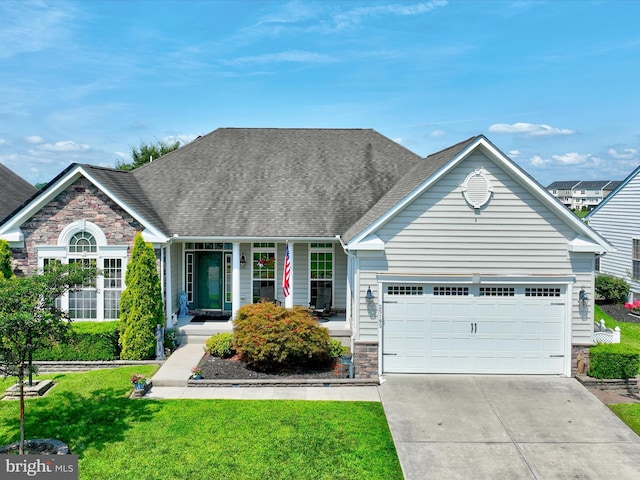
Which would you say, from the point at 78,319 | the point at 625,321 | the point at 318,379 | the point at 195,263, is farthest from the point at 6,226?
the point at 625,321

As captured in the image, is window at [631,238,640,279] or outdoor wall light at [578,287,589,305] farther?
window at [631,238,640,279]

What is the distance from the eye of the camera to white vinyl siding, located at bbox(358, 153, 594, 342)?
1330cm

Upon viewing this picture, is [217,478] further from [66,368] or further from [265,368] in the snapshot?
[66,368]

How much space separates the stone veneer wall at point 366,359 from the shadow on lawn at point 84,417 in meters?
4.96

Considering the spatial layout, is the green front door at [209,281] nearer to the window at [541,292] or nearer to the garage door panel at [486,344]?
the garage door panel at [486,344]

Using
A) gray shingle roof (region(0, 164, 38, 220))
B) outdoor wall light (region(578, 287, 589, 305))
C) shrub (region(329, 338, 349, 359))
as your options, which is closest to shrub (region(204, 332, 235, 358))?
shrub (region(329, 338, 349, 359))

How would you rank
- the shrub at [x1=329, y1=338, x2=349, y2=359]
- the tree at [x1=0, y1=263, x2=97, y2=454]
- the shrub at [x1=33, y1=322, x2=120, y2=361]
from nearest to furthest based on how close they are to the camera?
the tree at [x1=0, y1=263, x2=97, y2=454] < the shrub at [x1=33, y1=322, x2=120, y2=361] < the shrub at [x1=329, y1=338, x2=349, y2=359]

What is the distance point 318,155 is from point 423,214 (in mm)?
8585

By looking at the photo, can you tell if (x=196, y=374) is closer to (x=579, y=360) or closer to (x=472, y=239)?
(x=472, y=239)

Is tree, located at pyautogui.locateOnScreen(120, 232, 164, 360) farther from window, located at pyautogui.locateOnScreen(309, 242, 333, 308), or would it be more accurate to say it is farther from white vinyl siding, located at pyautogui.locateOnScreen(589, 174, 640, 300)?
white vinyl siding, located at pyautogui.locateOnScreen(589, 174, 640, 300)

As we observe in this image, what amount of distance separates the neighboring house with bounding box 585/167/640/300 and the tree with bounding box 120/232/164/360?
62.6 ft

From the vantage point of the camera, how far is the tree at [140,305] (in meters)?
14.6

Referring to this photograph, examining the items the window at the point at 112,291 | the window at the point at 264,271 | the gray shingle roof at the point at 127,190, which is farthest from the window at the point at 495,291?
the window at the point at 112,291

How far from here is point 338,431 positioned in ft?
33.1
